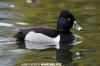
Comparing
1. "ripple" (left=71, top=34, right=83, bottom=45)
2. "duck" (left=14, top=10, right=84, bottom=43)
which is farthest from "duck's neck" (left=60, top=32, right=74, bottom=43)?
"ripple" (left=71, top=34, right=83, bottom=45)

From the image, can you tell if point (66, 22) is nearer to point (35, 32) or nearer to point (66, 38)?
point (66, 38)

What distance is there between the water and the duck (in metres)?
0.24

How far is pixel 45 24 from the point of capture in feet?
44.2

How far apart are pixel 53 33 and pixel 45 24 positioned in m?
1.78

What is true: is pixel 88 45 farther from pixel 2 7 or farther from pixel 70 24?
pixel 2 7

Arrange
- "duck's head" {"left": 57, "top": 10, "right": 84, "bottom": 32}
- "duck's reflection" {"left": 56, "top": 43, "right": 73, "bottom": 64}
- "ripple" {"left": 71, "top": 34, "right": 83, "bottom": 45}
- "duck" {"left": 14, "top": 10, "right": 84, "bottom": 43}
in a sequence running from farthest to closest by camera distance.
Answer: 1. "duck's head" {"left": 57, "top": 10, "right": 84, "bottom": 32}
2. "duck" {"left": 14, "top": 10, "right": 84, "bottom": 43}
3. "ripple" {"left": 71, "top": 34, "right": 83, "bottom": 45}
4. "duck's reflection" {"left": 56, "top": 43, "right": 73, "bottom": 64}

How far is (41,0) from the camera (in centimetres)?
1750

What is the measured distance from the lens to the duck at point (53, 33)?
38.4ft

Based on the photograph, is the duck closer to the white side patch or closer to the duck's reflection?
the white side patch

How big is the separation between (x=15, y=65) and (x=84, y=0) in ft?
28.7

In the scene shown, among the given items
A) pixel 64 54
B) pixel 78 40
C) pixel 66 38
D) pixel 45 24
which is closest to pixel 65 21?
pixel 66 38

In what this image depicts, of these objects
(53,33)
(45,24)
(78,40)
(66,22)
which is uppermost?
(66,22)

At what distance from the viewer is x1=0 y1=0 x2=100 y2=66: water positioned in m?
9.76

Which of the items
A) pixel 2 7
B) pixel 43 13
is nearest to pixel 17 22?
pixel 43 13
